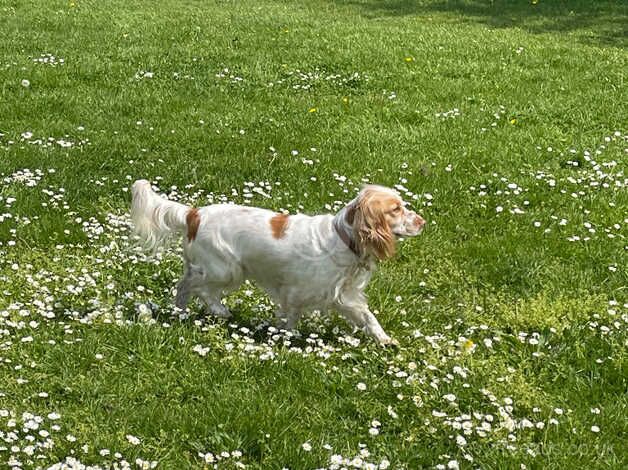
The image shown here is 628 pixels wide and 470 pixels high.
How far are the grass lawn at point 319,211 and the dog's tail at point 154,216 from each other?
1.26ft

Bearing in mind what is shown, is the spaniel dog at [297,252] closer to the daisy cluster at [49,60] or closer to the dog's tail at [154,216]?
the dog's tail at [154,216]

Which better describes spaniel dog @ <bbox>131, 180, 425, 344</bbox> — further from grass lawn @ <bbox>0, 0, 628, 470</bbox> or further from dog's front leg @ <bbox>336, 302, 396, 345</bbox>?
grass lawn @ <bbox>0, 0, 628, 470</bbox>

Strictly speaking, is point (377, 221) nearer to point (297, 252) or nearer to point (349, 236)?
point (349, 236)

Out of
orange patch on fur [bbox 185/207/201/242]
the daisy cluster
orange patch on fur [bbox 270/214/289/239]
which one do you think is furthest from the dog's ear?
the daisy cluster

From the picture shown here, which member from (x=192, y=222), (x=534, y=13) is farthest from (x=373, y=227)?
(x=534, y=13)

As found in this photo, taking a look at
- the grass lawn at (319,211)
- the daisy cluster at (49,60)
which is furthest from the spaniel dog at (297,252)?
the daisy cluster at (49,60)

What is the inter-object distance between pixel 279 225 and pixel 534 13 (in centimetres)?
1719

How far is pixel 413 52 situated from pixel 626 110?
13.3 feet

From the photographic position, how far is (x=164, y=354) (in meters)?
5.21

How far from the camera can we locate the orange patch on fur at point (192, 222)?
574 cm

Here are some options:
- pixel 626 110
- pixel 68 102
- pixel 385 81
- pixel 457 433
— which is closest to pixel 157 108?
pixel 68 102

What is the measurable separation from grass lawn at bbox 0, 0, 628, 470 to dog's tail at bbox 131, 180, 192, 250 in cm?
38

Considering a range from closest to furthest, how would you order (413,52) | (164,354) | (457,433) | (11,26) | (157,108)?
Answer: 1. (457,433)
2. (164,354)
3. (157,108)
4. (413,52)
5. (11,26)

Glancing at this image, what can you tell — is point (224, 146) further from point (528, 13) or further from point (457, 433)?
point (528, 13)
